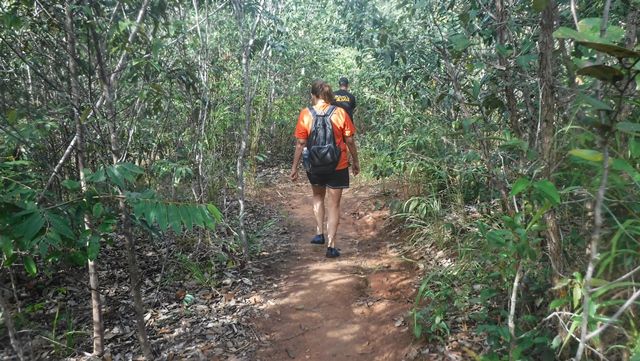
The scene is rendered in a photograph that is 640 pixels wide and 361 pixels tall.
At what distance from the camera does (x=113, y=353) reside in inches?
133

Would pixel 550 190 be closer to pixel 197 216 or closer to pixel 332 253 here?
pixel 197 216

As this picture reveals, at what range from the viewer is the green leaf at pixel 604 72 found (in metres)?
1.19

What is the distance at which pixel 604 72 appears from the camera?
1.22m

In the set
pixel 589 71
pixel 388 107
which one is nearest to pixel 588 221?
pixel 589 71

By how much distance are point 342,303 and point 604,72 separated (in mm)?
3037

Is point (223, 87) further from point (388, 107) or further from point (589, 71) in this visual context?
point (589, 71)

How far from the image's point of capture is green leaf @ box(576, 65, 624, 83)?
1192 mm

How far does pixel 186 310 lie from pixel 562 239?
10.1 ft

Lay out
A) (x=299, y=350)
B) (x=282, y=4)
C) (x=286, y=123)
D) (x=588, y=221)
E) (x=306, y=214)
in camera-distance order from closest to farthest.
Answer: (x=588, y=221) → (x=299, y=350) → (x=306, y=214) → (x=282, y=4) → (x=286, y=123)

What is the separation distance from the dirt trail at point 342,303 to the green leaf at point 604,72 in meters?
2.29

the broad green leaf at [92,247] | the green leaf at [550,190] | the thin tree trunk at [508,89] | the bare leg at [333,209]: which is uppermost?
the thin tree trunk at [508,89]

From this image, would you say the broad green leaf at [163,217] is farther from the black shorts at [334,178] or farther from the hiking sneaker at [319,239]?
the hiking sneaker at [319,239]

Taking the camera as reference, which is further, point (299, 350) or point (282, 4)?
point (282, 4)

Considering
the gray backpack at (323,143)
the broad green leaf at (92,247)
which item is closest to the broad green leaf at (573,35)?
the broad green leaf at (92,247)
